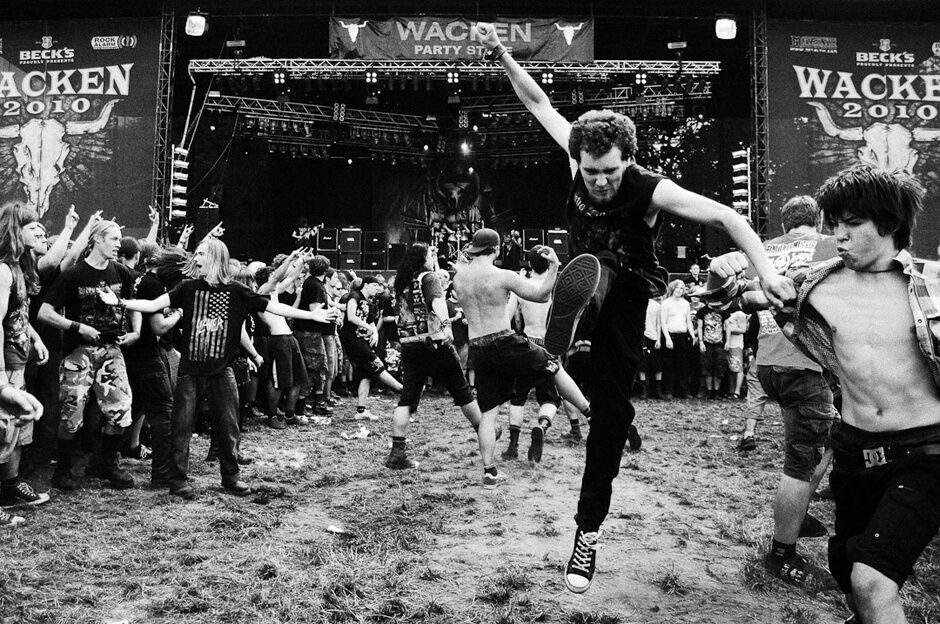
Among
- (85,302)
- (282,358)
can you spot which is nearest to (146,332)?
(85,302)

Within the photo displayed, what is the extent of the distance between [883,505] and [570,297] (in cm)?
127

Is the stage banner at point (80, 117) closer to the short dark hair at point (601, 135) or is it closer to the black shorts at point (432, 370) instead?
the black shorts at point (432, 370)

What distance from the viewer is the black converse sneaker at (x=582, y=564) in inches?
114

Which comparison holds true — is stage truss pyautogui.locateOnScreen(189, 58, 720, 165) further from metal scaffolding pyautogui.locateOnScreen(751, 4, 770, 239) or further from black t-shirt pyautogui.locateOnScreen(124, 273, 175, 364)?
black t-shirt pyautogui.locateOnScreen(124, 273, 175, 364)

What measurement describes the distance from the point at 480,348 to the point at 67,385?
10.8ft

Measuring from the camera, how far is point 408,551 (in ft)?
12.7

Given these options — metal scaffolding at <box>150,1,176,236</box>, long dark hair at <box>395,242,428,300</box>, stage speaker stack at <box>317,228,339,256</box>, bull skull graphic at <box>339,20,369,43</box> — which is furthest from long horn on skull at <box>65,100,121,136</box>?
long dark hair at <box>395,242,428,300</box>

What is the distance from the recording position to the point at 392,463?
20.9 feet

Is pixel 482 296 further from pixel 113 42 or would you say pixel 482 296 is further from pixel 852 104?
pixel 113 42

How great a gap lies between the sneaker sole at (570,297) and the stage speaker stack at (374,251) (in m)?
18.4

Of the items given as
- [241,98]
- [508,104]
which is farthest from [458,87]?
[241,98]

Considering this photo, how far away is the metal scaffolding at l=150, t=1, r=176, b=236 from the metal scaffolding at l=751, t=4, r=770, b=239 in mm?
12250

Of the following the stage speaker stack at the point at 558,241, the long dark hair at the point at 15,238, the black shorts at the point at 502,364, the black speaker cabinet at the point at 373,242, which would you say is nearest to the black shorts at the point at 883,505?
the black shorts at the point at 502,364

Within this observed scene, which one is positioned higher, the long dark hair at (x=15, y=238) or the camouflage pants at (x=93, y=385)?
the long dark hair at (x=15, y=238)
